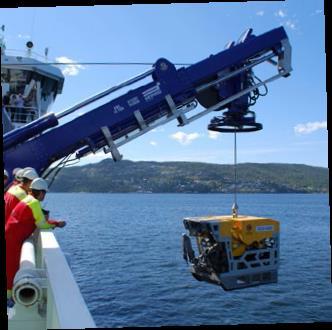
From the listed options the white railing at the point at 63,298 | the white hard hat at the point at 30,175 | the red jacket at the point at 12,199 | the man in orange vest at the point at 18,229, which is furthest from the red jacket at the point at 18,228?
the white hard hat at the point at 30,175

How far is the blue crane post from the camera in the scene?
7.48 meters

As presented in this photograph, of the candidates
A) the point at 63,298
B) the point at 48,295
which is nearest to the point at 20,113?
the point at 48,295

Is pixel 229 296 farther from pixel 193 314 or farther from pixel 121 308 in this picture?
pixel 121 308

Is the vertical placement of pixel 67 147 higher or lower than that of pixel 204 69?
lower

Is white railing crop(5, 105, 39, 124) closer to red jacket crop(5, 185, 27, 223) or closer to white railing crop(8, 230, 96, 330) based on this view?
red jacket crop(5, 185, 27, 223)

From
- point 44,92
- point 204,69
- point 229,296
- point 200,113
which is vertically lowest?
point 229,296

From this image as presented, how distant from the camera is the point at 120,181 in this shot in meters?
186

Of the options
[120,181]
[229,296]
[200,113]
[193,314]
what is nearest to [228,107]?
[200,113]

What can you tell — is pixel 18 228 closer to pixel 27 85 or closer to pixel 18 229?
pixel 18 229

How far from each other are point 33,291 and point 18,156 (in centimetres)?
452

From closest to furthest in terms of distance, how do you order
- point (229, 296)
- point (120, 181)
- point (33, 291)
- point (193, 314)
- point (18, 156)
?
1. point (33, 291)
2. point (18, 156)
3. point (193, 314)
4. point (229, 296)
5. point (120, 181)

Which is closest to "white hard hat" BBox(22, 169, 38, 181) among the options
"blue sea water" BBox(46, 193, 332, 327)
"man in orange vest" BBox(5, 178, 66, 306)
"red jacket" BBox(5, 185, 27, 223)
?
"red jacket" BBox(5, 185, 27, 223)

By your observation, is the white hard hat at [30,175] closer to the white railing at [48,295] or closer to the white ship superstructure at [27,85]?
the white railing at [48,295]

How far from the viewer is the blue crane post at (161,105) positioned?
748 centimetres
